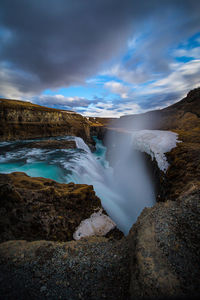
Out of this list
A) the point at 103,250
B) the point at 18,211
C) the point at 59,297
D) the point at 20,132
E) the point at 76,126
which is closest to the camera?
the point at 59,297

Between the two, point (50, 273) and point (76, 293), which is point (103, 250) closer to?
point (76, 293)

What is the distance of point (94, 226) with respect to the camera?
3779 millimetres

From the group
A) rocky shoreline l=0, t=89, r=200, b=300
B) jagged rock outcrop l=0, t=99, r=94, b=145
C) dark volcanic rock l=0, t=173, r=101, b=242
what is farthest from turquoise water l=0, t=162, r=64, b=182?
jagged rock outcrop l=0, t=99, r=94, b=145

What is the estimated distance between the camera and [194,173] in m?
4.31

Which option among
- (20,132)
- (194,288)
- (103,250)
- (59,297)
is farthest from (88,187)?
(20,132)

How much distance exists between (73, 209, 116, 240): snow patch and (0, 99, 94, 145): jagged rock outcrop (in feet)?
57.3

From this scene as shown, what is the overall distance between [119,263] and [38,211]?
2.53 m

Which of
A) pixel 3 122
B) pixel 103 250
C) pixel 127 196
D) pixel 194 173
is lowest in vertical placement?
pixel 127 196

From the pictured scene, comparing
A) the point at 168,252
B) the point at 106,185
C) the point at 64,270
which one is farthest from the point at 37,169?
the point at 168,252

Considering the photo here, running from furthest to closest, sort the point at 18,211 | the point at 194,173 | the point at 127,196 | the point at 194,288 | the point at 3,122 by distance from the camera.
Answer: the point at 3,122 < the point at 127,196 < the point at 194,173 < the point at 18,211 < the point at 194,288

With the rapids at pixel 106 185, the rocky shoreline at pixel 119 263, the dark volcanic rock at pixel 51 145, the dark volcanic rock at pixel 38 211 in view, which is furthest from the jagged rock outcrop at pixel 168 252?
the dark volcanic rock at pixel 51 145

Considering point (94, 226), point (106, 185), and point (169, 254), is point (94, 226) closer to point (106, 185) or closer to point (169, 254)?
point (169, 254)

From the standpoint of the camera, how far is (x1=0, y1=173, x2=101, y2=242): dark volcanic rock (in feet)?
9.87

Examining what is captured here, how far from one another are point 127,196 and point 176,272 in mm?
7853
